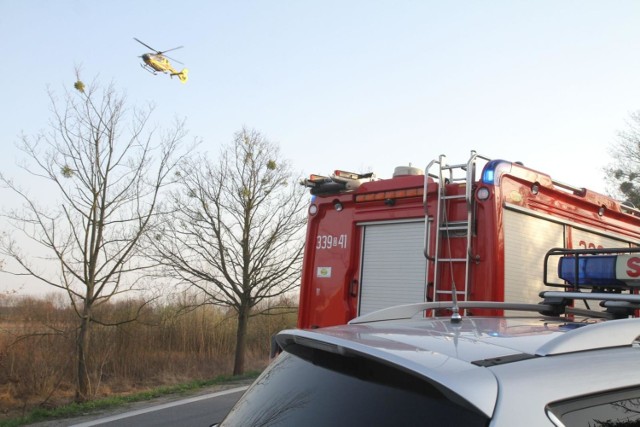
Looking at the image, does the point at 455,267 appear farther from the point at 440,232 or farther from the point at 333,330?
the point at 333,330

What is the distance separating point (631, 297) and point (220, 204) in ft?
40.2

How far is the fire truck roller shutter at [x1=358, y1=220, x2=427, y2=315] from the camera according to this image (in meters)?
5.74

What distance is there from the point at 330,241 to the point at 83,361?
5948 millimetres

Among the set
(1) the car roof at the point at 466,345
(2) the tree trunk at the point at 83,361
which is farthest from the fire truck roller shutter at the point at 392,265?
(2) the tree trunk at the point at 83,361

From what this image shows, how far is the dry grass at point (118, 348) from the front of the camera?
1248cm

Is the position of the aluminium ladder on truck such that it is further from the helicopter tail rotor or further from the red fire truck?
the helicopter tail rotor

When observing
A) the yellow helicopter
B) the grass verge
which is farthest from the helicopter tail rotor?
the grass verge

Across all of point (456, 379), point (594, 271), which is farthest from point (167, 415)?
point (456, 379)

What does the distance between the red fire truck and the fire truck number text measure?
1cm

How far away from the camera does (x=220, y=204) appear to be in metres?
14.2

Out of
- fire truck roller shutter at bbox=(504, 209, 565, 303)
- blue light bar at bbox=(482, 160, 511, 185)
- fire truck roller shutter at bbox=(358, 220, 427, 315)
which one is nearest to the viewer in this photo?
blue light bar at bbox=(482, 160, 511, 185)

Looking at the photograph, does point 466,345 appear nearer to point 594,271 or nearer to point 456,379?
point 456,379

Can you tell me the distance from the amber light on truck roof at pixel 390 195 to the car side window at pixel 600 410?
4.23 metres

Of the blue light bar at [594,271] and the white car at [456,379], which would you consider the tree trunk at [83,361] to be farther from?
the white car at [456,379]
